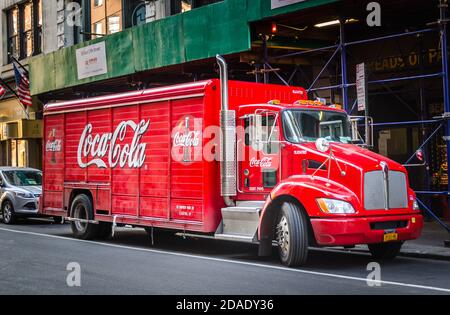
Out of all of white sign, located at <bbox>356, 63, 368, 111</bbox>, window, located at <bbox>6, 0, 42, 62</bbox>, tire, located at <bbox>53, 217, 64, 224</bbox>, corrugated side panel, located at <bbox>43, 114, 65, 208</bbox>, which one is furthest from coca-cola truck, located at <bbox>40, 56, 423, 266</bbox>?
window, located at <bbox>6, 0, 42, 62</bbox>

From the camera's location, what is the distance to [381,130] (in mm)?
18484

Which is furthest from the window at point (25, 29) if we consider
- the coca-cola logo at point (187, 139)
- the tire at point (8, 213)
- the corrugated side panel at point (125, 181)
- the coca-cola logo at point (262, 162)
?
the coca-cola logo at point (262, 162)

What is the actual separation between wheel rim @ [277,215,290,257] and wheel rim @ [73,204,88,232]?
19.5ft

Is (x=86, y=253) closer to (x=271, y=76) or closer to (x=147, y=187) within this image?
(x=147, y=187)

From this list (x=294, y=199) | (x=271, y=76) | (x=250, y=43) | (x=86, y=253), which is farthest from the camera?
(x=271, y=76)

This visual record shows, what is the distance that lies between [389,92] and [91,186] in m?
7.59

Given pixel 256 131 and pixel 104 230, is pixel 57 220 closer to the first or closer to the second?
pixel 104 230

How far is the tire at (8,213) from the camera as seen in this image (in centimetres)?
2046

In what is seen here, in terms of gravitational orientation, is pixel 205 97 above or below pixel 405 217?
above

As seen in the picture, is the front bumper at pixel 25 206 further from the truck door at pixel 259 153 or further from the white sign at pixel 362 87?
the white sign at pixel 362 87

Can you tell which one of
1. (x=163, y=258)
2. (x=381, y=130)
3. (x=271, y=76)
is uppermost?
(x=271, y=76)

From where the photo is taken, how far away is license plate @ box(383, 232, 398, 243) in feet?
34.2

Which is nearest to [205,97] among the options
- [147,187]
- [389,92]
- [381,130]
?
[147,187]
